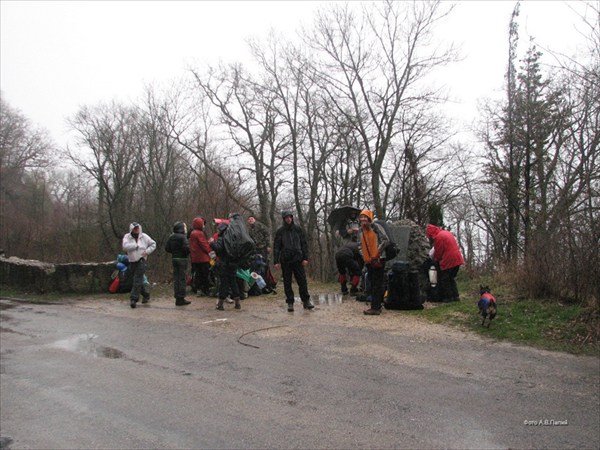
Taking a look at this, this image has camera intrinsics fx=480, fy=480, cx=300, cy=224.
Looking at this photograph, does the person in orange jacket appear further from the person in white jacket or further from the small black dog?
the person in white jacket

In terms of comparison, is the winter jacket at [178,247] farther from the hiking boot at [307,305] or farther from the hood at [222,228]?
the hiking boot at [307,305]

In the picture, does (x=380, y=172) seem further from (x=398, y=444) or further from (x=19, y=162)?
(x=19, y=162)

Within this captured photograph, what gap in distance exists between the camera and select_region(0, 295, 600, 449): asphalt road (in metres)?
4.06

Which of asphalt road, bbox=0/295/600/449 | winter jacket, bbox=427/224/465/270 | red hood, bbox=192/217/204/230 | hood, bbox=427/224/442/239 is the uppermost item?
red hood, bbox=192/217/204/230

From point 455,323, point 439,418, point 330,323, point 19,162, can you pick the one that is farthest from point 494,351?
point 19,162

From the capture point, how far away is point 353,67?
25.8 metres

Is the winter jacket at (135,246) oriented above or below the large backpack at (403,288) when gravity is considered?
above

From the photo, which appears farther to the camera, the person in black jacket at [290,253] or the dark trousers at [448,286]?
the dark trousers at [448,286]

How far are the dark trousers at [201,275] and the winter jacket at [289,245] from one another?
2.58 meters

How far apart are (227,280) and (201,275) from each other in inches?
71.8

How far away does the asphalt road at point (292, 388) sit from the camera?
13.3ft

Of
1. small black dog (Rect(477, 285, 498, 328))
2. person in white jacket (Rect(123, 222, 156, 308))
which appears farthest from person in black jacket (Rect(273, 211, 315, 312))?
small black dog (Rect(477, 285, 498, 328))

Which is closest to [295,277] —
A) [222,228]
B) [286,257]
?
[286,257]

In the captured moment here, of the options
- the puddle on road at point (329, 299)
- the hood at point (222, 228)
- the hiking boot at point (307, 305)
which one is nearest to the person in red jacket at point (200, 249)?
the hood at point (222, 228)
